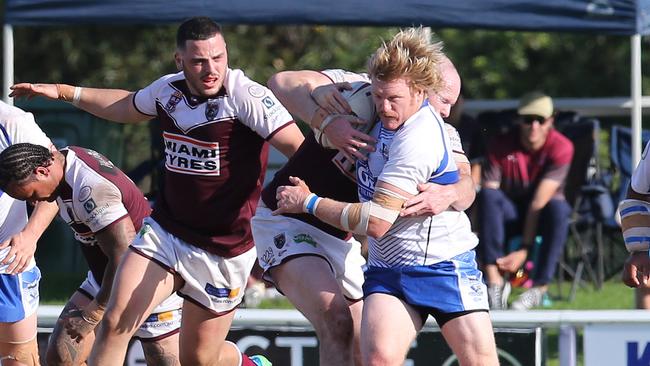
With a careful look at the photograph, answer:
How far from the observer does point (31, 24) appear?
8914 millimetres

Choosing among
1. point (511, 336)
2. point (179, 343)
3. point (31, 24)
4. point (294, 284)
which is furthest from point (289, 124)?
point (31, 24)

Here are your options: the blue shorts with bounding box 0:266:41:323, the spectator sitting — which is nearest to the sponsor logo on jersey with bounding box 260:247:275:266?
the blue shorts with bounding box 0:266:41:323

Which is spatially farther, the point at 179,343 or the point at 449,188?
the point at 179,343

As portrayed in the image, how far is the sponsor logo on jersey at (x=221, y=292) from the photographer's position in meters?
6.16

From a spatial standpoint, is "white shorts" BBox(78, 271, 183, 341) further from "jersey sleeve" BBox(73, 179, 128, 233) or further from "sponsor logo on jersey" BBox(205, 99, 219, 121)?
"sponsor logo on jersey" BBox(205, 99, 219, 121)

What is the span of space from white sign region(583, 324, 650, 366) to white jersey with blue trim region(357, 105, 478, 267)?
1.25 meters

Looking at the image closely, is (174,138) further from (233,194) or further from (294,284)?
(294,284)

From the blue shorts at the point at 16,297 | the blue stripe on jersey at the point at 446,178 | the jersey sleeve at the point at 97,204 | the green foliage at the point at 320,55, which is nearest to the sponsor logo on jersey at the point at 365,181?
the blue stripe on jersey at the point at 446,178

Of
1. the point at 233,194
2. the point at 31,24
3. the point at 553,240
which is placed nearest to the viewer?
the point at 233,194

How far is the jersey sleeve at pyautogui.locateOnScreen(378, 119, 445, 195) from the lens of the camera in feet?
17.0

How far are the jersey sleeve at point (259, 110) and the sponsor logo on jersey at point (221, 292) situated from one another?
0.80 metres

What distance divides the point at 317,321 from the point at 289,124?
0.91 m

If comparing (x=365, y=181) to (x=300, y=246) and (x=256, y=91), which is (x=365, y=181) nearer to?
(x=300, y=246)

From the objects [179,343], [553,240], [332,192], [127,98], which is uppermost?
[127,98]
